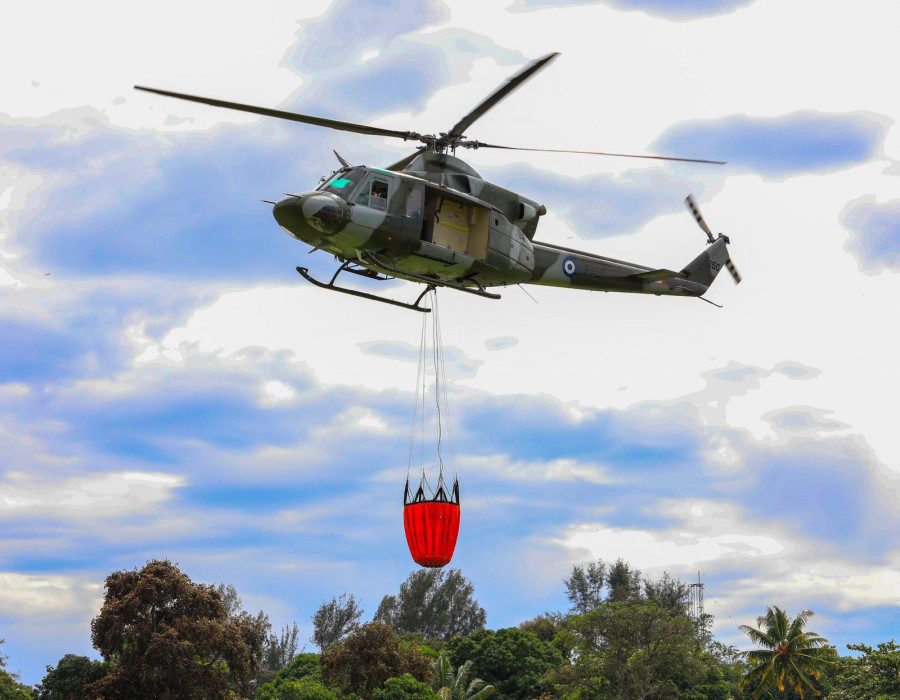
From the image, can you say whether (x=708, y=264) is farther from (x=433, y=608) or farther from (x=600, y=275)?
(x=433, y=608)

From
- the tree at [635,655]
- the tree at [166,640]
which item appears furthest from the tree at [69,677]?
the tree at [635,655]

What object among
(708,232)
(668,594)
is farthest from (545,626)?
(708,232)

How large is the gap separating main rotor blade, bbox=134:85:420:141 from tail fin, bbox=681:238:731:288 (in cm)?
1069

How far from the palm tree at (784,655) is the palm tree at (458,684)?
17.2m

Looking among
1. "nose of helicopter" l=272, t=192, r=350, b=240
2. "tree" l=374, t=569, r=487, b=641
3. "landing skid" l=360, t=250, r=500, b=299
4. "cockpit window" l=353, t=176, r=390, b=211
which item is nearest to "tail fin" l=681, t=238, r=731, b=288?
"landing skid" l=360, t=250, r=500, b=299

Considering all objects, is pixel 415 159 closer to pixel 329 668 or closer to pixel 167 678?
pixel 167 678

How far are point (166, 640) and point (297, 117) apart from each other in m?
23.4

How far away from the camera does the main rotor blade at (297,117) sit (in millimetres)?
18547

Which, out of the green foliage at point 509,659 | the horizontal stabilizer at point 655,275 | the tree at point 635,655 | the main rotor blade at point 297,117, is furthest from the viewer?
the green foliage at point 509,659

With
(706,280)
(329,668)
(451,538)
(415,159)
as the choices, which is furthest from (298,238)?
(329,668)

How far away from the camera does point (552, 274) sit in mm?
→ 23375

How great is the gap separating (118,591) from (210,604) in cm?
363

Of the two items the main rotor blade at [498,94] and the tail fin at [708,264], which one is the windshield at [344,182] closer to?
the main rotor blade at [498,94]

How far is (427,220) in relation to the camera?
2019cm
